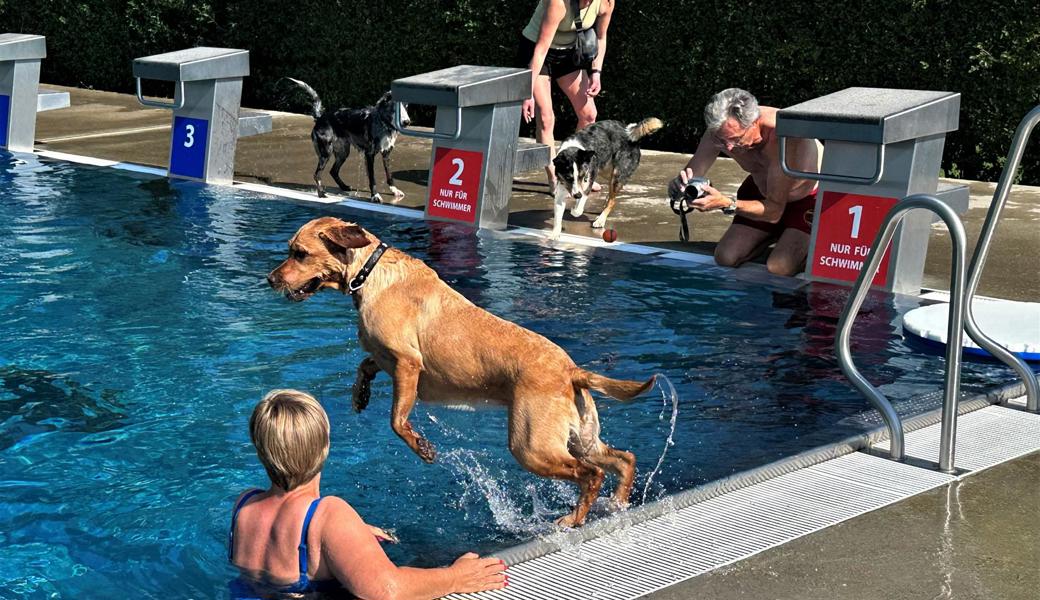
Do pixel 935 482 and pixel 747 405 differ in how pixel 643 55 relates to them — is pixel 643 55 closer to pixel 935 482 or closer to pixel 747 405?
pixel 747 405

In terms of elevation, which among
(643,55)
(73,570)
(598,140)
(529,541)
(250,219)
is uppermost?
(643,55)

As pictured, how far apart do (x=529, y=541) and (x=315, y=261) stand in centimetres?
147

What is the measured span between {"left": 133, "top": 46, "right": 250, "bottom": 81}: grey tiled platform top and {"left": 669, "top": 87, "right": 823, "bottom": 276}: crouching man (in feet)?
18.0

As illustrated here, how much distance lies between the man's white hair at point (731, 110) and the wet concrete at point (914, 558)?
3.91 meters

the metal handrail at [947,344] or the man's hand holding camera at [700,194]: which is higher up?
the man's hand holding camera at [700,194]

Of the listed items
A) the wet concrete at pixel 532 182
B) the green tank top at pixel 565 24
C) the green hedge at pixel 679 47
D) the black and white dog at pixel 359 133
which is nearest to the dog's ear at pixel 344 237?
the wet concrete at pixel 532 182

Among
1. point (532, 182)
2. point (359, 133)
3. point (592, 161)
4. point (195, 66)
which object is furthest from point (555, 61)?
point (195, 66)

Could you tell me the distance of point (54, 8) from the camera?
20891mm

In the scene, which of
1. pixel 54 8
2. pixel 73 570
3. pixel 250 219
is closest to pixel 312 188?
pixel 250 219

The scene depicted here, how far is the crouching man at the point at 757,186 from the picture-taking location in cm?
845

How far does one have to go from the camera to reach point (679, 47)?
1390cm

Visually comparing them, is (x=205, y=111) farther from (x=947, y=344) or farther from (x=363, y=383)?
(x=947, y=344)

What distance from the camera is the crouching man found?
27.7 ft

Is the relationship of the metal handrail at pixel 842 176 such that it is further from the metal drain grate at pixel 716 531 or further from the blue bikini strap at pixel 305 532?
the blue bikini strap at pixel 305 532
